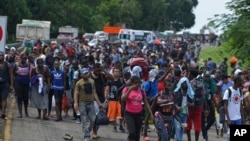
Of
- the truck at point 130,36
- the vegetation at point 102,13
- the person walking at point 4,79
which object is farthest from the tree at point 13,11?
the person walking at point 4,79

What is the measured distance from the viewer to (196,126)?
17438 mm

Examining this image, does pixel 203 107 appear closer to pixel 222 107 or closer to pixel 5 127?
pixel 222 107

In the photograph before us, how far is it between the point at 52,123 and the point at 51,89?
1088 mm

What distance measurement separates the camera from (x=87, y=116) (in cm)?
1675

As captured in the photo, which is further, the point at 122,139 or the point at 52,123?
the point at 52,123

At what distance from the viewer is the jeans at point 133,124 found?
582 inches

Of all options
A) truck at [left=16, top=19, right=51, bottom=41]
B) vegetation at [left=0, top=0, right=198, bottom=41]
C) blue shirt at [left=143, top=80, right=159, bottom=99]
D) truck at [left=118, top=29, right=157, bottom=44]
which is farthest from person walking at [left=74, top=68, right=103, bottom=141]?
vegetation at [left=0, top=0, right=198, bottom=41]

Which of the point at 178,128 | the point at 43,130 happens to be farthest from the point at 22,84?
the point at 178,128

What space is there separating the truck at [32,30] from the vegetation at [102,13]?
5.45m

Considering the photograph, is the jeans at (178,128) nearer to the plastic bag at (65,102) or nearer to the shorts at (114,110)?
the shorts at (114,110)

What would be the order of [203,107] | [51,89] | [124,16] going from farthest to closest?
[124,16] < [51,89] < [203,107]

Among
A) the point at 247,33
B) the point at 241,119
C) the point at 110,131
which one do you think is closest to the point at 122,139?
the point at 110,131

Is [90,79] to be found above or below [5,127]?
above

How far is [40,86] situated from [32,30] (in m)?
38.1
